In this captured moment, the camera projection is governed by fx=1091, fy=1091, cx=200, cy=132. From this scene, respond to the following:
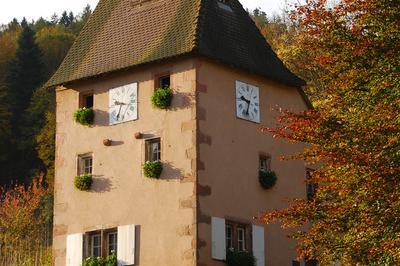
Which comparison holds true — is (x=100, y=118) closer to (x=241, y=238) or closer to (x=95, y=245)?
(x=95, y=245)

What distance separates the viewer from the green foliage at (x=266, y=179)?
102ft

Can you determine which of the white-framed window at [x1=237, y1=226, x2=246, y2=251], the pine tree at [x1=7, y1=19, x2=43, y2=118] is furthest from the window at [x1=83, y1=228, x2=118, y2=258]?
the pine tree at [x1=7, y1=19, x2=43, y2=118]

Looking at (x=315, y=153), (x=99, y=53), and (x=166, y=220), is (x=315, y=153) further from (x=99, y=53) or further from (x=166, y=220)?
(x=99, y=53)

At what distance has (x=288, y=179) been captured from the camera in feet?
107

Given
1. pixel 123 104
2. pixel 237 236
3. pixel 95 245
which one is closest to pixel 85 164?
pixel 123 104

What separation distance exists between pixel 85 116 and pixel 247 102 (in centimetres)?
475

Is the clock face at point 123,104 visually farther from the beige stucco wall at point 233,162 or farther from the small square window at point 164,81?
the beige stucco wall at point 233,162

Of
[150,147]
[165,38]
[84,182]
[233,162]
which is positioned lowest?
[84,182]

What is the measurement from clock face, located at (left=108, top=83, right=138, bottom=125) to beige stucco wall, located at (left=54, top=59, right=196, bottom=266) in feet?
0.57

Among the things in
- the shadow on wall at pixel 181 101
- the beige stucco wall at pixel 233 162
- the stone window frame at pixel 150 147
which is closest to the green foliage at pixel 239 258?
the beige stucco wall at pixel 233 162

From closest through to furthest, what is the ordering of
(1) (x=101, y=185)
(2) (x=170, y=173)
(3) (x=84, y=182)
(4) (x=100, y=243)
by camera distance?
1. (2) (x=170, y=173)
2. (4) (x=100, y=243)
3. (1) (x=101, y=185)
4. (3) (x=84, y=182)

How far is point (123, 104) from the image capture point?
31.3 m

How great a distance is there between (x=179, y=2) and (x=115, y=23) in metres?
2.27

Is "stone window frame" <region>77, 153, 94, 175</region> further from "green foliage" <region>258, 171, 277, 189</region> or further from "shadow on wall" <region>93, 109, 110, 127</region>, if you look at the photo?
"green foliage" <region>258, 171, 277, 189</region>
